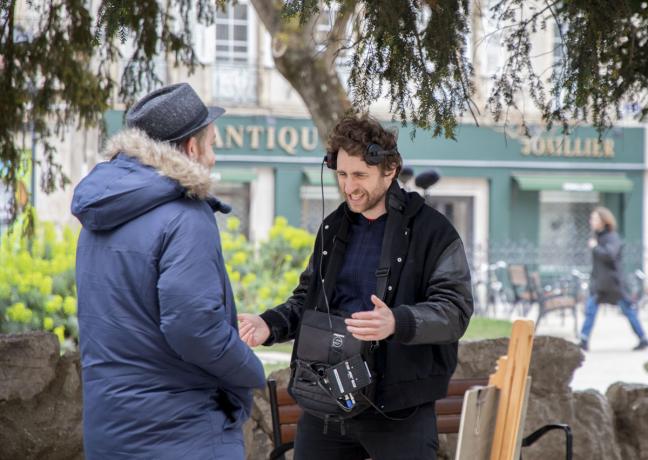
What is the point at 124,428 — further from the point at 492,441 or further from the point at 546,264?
the point at 546,264

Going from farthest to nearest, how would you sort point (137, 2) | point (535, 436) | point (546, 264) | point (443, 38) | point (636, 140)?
point (636, 140)
point (546, 264)
point (137, 2)
point (535, 436)
point (443, 38)

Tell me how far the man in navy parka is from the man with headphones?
0.53m

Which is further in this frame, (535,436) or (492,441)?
(535,436)

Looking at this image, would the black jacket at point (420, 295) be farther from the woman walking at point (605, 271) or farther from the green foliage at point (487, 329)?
the woman walking at point (605, 271)

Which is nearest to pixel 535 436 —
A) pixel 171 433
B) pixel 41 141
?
pixel 171 433

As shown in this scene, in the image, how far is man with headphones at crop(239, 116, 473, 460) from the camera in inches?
126

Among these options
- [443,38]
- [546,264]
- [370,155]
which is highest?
[443,38]

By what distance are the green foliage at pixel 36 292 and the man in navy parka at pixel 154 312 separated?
18.2 ft

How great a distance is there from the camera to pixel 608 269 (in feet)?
43.8

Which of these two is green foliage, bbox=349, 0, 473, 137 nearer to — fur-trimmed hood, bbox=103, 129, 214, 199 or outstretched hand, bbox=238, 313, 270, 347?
outstretched hand, bbox=238, 313, 270, 347

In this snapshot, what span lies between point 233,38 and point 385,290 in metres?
20.3

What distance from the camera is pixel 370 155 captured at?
327cm

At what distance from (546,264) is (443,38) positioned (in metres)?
20.2

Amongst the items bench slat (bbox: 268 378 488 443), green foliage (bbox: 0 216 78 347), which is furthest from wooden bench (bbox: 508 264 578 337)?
bench slat (bbox: 268 378 488 443)
